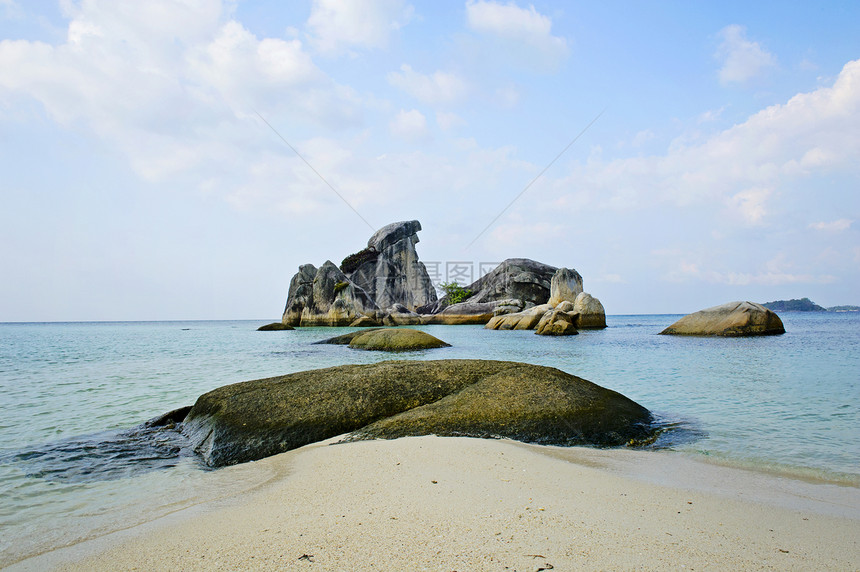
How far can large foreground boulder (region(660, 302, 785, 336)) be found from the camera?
91.7ft

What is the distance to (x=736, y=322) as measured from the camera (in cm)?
2798

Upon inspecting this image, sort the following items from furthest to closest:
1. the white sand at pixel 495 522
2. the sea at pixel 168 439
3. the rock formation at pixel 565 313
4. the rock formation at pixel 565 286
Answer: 1. the rock formation at pixel 565 286
2. the rock formation at pixel 565 313
3. the sea at pixel 168 439
4. the white sand at pixel 495 522

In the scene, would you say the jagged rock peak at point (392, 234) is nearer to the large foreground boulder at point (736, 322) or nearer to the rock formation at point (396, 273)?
the rock formation at point (396, 273)

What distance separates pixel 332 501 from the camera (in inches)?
138

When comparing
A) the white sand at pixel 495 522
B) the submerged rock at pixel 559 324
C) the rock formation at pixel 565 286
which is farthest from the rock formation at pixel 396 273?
Result: the white sand at pixel 495 522

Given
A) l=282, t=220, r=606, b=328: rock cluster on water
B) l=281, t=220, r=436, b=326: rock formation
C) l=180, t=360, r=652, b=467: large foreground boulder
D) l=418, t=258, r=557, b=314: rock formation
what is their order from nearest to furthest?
1. l=180, t=360, r=652, b=467: large foreground boulder
2. l=282, t=220, r=606, b=328: rock cluster on water
3. l=281, t=220, r=436, b=326: rock formation
4. l=418, t=258, r=557, b=314: rock formation

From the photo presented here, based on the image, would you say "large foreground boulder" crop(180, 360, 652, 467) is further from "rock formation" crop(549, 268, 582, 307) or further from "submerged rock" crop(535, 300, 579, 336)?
"rock formation" crop(549, 268, 582, 307)

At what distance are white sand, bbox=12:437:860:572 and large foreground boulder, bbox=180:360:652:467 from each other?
111 centimetres

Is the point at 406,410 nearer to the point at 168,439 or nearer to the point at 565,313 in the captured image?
the point at 168,439

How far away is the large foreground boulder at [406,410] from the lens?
572 centimetres

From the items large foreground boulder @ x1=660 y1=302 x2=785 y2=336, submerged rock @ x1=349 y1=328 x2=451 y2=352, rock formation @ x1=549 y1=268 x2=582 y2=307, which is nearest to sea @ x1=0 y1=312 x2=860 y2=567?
submerged rock @ x1=349 y1=328 x2=451 y2=352

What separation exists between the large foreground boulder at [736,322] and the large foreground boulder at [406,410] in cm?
2580

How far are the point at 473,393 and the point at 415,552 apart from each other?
4.29 meters

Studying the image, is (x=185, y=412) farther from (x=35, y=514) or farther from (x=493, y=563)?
(x=493, y=563)
